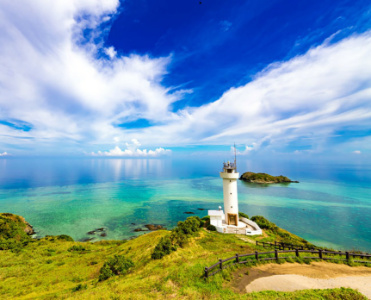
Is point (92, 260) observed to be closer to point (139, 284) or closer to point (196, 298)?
point (139, 284)

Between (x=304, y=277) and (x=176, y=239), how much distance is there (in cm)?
1434

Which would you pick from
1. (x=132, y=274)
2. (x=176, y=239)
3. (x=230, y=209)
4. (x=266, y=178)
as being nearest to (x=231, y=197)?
(x=230, y=209)

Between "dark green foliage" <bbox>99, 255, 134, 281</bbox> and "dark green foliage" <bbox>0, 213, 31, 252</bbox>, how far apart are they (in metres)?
24.3

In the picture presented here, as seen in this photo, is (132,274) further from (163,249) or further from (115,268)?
(163,249)

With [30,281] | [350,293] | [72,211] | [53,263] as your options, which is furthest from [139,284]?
[72,211]

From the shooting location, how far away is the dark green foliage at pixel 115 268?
1619cm

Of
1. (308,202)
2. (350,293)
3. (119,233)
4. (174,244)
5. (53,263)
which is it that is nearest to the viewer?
(350,293)

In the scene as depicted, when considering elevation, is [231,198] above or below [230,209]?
above

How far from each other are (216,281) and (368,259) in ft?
47.1

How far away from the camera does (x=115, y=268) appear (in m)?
17.0

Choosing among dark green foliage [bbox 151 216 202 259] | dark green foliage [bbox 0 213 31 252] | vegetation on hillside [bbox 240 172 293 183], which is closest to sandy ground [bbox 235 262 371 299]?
dark green foliage [bbox 151 216 202 259]

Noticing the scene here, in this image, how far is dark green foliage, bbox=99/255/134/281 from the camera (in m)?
16.2

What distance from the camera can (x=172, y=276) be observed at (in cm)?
1248

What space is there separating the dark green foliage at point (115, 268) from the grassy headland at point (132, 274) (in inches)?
Answer: 16.0
